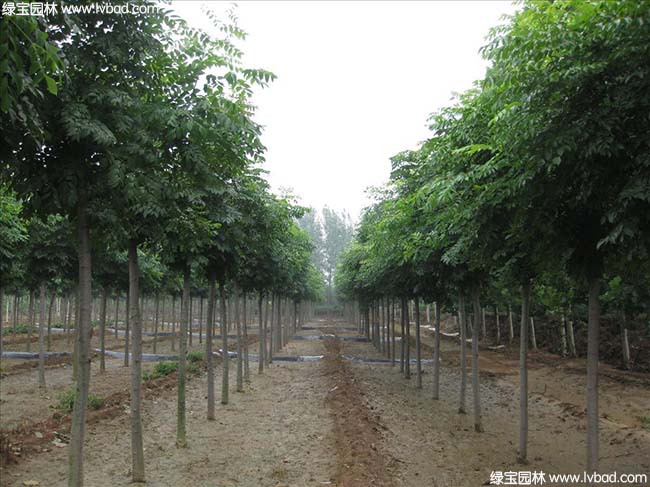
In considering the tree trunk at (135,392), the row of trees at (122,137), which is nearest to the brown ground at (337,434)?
the tree trunk at (135,392)

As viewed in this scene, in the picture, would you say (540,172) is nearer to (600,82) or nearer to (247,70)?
(600,82)

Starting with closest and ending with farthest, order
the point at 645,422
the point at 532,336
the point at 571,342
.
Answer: the point at 645,422 → the point at 571,342 → the point at 532,336

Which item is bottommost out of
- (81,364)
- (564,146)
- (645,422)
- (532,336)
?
(645,422)

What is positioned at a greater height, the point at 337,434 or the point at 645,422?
the point at 337,434

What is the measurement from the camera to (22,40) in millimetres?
2910

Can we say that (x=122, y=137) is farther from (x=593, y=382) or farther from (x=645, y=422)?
(x=645, y=422)

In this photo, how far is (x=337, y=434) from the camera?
9.02 metres

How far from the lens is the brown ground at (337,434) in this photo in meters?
7.07

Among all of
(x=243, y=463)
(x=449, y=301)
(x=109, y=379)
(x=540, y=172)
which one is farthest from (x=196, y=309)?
(x=540, y=172)

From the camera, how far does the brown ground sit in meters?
7.07

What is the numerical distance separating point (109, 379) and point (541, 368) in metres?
16.2

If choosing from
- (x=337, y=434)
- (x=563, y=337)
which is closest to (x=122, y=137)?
(x=337, y=434)

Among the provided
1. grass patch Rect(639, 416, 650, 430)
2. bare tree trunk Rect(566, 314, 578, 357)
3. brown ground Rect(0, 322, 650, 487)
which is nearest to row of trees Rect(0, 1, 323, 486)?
brown ground Rect(0, 322, 650, 487)

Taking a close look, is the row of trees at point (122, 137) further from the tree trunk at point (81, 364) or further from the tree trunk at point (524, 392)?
the tree trunk at point (524, 392)
